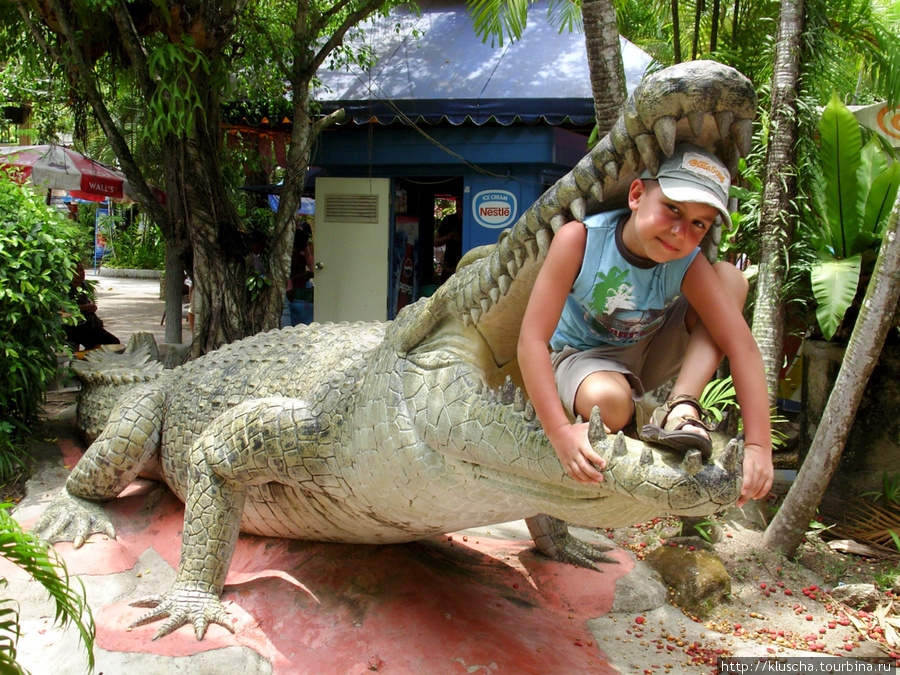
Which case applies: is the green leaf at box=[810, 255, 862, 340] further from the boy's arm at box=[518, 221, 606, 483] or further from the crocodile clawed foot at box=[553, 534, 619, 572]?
the boy's arm at box=[518, 221, 606, 483]

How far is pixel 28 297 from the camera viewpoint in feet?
13.4

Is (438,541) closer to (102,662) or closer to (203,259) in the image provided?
(102,662)

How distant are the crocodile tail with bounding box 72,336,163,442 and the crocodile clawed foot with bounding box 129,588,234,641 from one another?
5.22ft

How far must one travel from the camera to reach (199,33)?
5395mm

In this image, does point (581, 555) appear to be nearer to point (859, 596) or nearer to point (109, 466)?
point (859, 596)

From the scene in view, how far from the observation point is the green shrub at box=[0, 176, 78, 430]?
13.2 feet

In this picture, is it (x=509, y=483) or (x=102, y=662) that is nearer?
(x=509, y=483)

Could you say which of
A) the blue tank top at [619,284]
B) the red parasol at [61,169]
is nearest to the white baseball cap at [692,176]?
the blue tank top at [619,284]

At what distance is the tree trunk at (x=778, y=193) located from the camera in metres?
4.11

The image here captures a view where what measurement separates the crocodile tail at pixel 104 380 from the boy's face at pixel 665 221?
321cm

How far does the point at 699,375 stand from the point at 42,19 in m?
5.87

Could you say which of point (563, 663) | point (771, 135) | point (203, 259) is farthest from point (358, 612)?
point (203, 259)

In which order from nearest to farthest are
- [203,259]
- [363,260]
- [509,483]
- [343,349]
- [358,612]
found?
[509,483]
[358,612]
[343,349]
[203,259]
[363,260]

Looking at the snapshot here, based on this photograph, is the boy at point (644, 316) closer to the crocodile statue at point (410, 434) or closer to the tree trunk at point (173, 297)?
the crocodile statue at point (410, 434)
